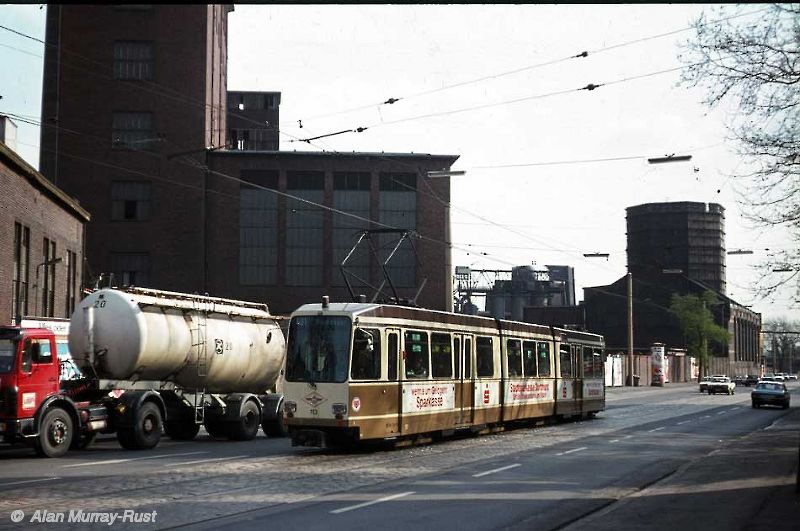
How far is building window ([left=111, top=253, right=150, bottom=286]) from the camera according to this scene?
65.6 m

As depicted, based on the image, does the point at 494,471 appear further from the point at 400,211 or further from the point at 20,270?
the point at 400,211

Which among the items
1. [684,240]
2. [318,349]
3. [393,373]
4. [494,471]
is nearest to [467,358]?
[393,373]

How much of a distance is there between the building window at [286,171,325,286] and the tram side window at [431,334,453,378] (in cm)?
4710

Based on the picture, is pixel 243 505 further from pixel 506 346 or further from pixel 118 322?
pixel 506 346

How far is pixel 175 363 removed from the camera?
23.1 metres

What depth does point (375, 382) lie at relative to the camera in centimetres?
2064

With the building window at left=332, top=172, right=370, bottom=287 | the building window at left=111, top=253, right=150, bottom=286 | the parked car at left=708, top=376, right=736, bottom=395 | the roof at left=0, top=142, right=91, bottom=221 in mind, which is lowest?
the parked car at left=708, top=376, right=736, bottom=395

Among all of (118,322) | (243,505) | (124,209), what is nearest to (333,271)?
(124,209)

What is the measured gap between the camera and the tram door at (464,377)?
80.2ft

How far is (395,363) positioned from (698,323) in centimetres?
9627

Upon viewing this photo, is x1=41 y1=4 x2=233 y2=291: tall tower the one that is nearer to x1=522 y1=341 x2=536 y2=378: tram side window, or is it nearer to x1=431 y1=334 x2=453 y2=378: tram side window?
x1=522 y1=341 x2=536 y2=378: tram side window

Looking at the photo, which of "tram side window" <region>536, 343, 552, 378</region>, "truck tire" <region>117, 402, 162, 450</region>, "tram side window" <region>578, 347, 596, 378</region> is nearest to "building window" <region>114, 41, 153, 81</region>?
"tram side window" <region>578, 347, 596, 378</region>

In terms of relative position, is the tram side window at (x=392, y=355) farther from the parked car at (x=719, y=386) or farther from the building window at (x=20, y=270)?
the parked car at (x=719, y=386)

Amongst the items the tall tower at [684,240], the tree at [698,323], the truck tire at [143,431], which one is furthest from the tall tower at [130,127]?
the tall tower at [684,240]
